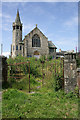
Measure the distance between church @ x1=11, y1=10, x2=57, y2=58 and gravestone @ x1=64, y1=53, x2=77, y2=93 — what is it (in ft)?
74.0

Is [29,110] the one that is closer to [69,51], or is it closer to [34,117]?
[34,117]

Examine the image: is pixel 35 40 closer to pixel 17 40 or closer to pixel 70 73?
pixel 17 40

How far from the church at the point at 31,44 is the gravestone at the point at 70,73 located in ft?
74.0

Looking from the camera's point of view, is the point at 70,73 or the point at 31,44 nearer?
the point at 70,73

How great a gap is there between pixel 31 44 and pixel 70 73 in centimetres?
2344

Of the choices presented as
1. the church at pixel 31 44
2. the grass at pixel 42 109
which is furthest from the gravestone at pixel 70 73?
the church at pixel 31 44

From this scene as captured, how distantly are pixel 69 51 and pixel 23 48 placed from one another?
23.6 metres

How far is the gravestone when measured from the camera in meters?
5.42

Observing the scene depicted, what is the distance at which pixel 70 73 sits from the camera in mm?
5508

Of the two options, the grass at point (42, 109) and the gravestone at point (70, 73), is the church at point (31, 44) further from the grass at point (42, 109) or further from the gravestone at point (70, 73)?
the grass at point (42, 109)

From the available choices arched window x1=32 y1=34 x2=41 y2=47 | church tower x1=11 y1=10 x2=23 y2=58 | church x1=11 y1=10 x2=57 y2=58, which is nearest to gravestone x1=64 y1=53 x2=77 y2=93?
church x1=11 y1=10 x2=57 y2=58

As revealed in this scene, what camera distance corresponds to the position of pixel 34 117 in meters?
3.51

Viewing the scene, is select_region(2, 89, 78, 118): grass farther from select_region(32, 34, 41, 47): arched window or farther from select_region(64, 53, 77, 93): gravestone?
select_region(32, 34, 41, 47): arched window

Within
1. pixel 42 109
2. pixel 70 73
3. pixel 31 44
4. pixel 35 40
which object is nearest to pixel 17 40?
pixel 31 44
